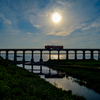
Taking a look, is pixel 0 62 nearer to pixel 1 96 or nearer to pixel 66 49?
pixel 1 96

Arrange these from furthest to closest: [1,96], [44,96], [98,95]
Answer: [98,95] → [44,96] → [1,96]

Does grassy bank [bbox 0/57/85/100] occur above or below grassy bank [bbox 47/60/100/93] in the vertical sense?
above

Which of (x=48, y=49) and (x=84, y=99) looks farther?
(x=48, y=49)

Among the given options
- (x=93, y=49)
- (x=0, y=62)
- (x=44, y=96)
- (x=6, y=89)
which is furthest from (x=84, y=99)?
(x=93, y=49)

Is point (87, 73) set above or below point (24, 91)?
below

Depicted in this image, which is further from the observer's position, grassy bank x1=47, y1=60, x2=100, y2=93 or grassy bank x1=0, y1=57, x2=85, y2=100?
grassy bank x1=47, y1=60, x2=100, y2=93

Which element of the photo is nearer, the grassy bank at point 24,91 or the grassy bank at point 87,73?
the grassy bank at point 24,91

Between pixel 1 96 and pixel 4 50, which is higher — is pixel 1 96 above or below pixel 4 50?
below

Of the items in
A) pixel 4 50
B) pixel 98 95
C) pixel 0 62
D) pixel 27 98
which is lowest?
pixel 98 95

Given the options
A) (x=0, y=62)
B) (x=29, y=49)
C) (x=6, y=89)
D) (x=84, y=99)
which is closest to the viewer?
(x=6, y=89)

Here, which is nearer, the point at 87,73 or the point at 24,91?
the point at 24,91

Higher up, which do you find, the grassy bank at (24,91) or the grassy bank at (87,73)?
the grassy bank at (24,91)

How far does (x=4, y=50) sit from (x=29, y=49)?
2043cm

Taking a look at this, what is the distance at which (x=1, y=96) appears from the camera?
7.43 meters
